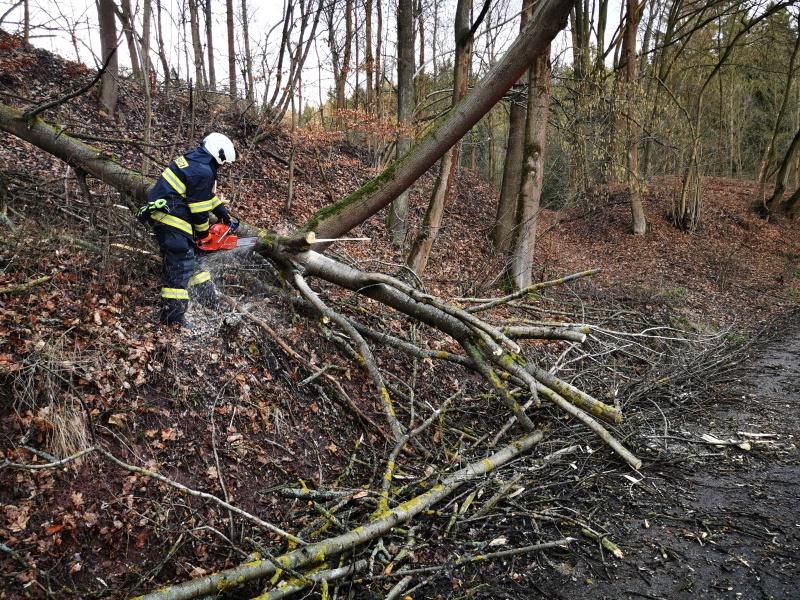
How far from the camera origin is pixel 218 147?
4832mm

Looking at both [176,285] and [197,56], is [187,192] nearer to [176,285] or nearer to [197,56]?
[176,285]

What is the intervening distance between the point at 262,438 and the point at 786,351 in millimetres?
8207

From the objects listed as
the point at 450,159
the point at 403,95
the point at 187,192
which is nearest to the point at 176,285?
the point at 187,192

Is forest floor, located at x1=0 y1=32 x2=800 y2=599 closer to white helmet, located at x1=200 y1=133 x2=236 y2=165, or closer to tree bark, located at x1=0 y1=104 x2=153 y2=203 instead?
tree bark, located at x1=0 y1=104 x2=153 y2=203

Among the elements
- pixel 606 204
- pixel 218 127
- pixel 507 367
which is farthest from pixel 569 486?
pixel 606 204

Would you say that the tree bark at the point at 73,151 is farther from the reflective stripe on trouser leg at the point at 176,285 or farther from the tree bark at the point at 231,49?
the tree bark at the point at 231,49

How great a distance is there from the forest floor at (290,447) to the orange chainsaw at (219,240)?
47 cm

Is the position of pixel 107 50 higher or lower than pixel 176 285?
higher

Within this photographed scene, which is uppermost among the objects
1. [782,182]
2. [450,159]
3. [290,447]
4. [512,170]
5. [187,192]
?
[782,182]

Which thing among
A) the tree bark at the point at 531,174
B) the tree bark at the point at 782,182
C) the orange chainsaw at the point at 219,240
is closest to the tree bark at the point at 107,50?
the orange chainsaw at the point at 219,240

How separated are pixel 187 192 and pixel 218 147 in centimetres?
57

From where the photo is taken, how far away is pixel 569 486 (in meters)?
4.13

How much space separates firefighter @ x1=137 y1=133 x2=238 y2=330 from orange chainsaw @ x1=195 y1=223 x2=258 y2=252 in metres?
0.15

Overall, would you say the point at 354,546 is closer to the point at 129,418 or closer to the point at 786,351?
the point at 129,418
